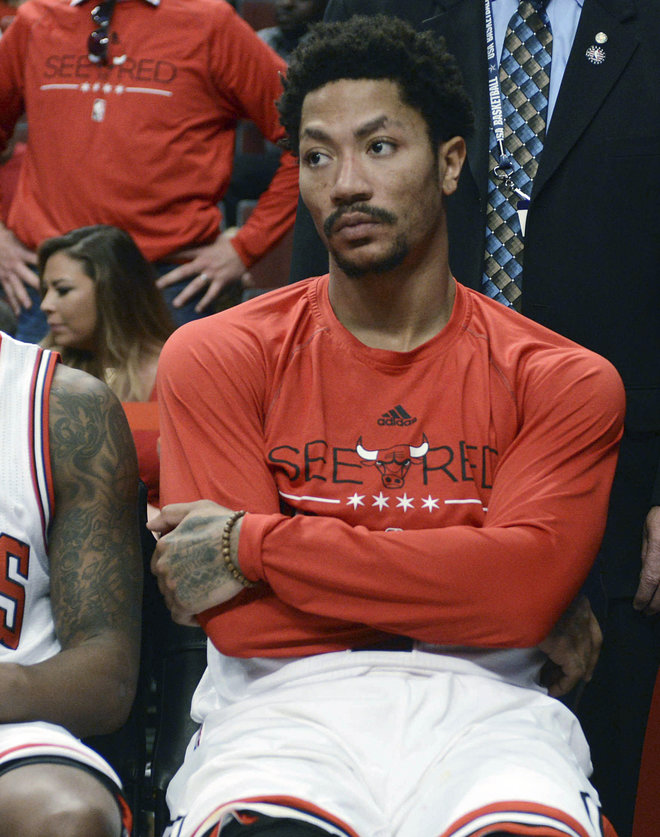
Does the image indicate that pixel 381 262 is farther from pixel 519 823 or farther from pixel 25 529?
pixel 519 823

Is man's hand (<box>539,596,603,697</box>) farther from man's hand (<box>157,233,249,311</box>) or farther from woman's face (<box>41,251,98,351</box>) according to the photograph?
woman's face (<box>41,251,98,351</box>)

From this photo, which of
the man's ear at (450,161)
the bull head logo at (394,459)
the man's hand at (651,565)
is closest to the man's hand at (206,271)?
the man's ear at (450,161)

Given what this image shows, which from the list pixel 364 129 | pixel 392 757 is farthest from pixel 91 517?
pixel 364 129

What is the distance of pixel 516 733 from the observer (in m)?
1.81

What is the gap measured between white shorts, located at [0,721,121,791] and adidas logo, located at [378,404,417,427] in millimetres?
706

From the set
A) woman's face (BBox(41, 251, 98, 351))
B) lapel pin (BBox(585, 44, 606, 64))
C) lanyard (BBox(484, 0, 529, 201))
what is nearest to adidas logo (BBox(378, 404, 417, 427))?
lanyard (BBox(484, 0, 529, 201))

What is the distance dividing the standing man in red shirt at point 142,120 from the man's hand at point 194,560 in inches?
83.7

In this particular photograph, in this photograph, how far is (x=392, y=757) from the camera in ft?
5.93

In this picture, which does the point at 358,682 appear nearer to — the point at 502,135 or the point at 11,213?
the point at 502,135

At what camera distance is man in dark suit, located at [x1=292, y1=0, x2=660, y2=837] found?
8.16 feet

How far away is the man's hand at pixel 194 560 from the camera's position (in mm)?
1922

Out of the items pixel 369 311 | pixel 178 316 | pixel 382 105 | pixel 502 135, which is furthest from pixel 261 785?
pixel 178 316

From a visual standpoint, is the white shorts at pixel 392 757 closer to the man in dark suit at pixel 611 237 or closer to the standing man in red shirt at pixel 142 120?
the man in dark suit at pixel 611 237

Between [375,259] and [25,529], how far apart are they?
75 cm
